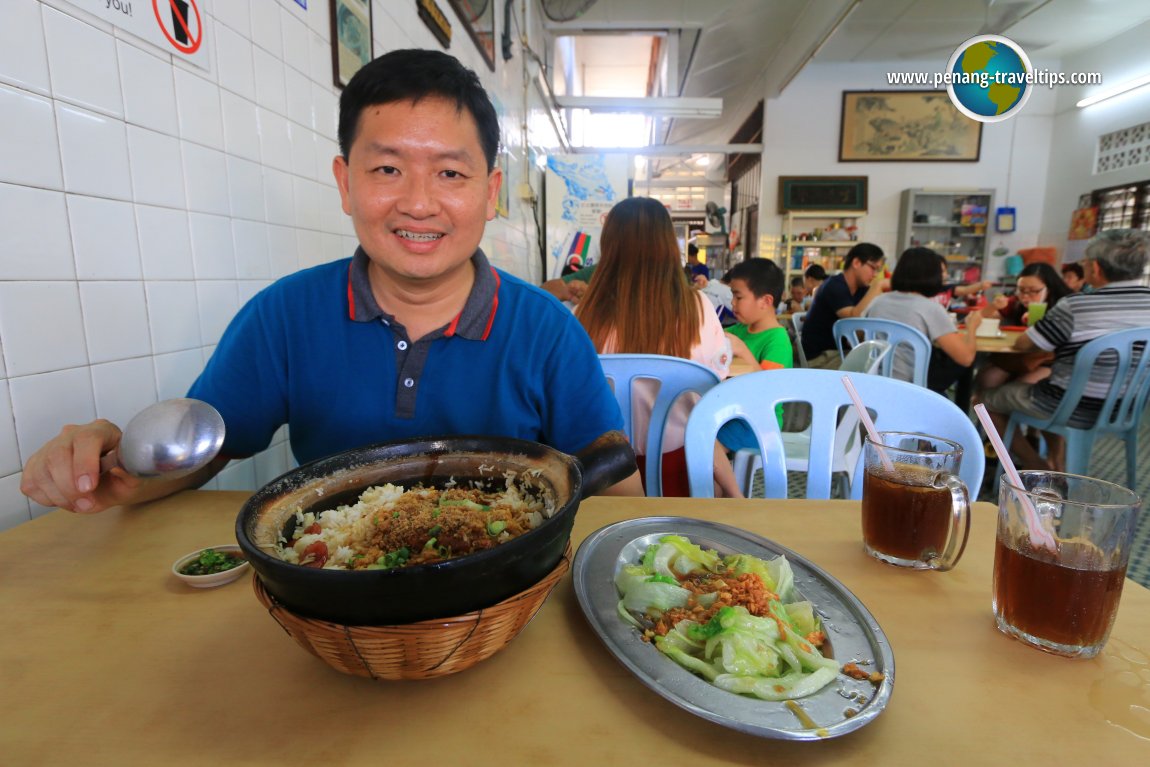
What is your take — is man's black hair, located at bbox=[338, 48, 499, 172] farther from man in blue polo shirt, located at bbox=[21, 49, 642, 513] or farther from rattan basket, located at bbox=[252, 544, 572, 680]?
rattan basket, located at bbox=[252, 544, 572, 680]

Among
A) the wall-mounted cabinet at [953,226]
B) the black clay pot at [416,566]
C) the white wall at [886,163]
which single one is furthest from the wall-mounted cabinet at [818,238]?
the black clay pot at [416,566]

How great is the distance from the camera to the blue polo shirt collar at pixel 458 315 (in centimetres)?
121

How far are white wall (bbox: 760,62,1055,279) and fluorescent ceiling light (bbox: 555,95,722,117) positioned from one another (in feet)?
8.79

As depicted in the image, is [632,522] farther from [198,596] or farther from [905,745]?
[198,596]

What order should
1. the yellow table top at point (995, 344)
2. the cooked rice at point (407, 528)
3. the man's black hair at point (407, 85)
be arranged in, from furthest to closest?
1. the yellow table top at point (995, 344)
2. the man's black hair at point (407, 85)
3. the cooked rice at point (407, 528)

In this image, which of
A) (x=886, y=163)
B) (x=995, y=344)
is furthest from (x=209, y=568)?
(x=886, y=163)

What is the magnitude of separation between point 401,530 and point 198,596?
0.32 metres

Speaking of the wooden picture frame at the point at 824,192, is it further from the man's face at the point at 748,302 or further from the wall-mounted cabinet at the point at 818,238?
the man's face at the point at 748,302

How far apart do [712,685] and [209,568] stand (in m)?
0.67

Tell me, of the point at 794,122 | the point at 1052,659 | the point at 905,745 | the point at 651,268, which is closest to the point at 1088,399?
the point at 651,268

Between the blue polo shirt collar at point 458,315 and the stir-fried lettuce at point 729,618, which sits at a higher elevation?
the blue polo shirt collar at point 458,315

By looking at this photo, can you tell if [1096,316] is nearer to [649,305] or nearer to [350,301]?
[649,305]

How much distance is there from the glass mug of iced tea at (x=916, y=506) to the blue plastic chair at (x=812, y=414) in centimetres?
43

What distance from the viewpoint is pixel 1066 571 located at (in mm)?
639
